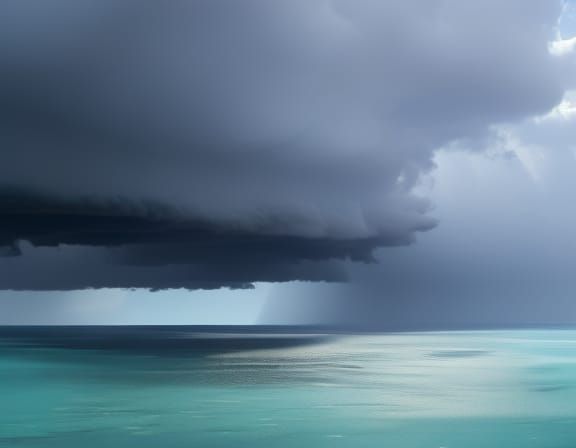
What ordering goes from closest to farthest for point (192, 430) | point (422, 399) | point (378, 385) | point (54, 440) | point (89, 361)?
point (54, 440) < point (192, 430) < point (422, 399) < point (378, 385) < point (89, 361)

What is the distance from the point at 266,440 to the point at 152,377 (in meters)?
36.4

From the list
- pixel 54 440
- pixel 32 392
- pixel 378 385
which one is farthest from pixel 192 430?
pixel 378 385

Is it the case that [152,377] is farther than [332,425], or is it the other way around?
[152,377]

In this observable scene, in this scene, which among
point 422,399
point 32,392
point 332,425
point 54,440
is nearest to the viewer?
point 54,440

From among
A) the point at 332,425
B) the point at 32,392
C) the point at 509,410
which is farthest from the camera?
the point at 32,392

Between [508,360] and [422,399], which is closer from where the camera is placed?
[422,399]

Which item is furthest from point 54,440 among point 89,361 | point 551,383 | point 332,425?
point 89,361

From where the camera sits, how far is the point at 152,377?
71.0 metres

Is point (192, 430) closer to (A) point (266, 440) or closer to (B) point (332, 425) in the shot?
(A) point (266, 440)

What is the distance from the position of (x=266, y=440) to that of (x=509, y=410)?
20628mm

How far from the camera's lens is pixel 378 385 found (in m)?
64.6

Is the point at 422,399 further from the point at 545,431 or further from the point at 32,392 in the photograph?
the point at 32,392

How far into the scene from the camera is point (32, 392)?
5838 centimetres

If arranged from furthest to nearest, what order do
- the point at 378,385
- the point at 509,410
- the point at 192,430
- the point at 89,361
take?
the point at 89,361 < the point at 378,385 < the point at 509,410 < the point at 192,430
